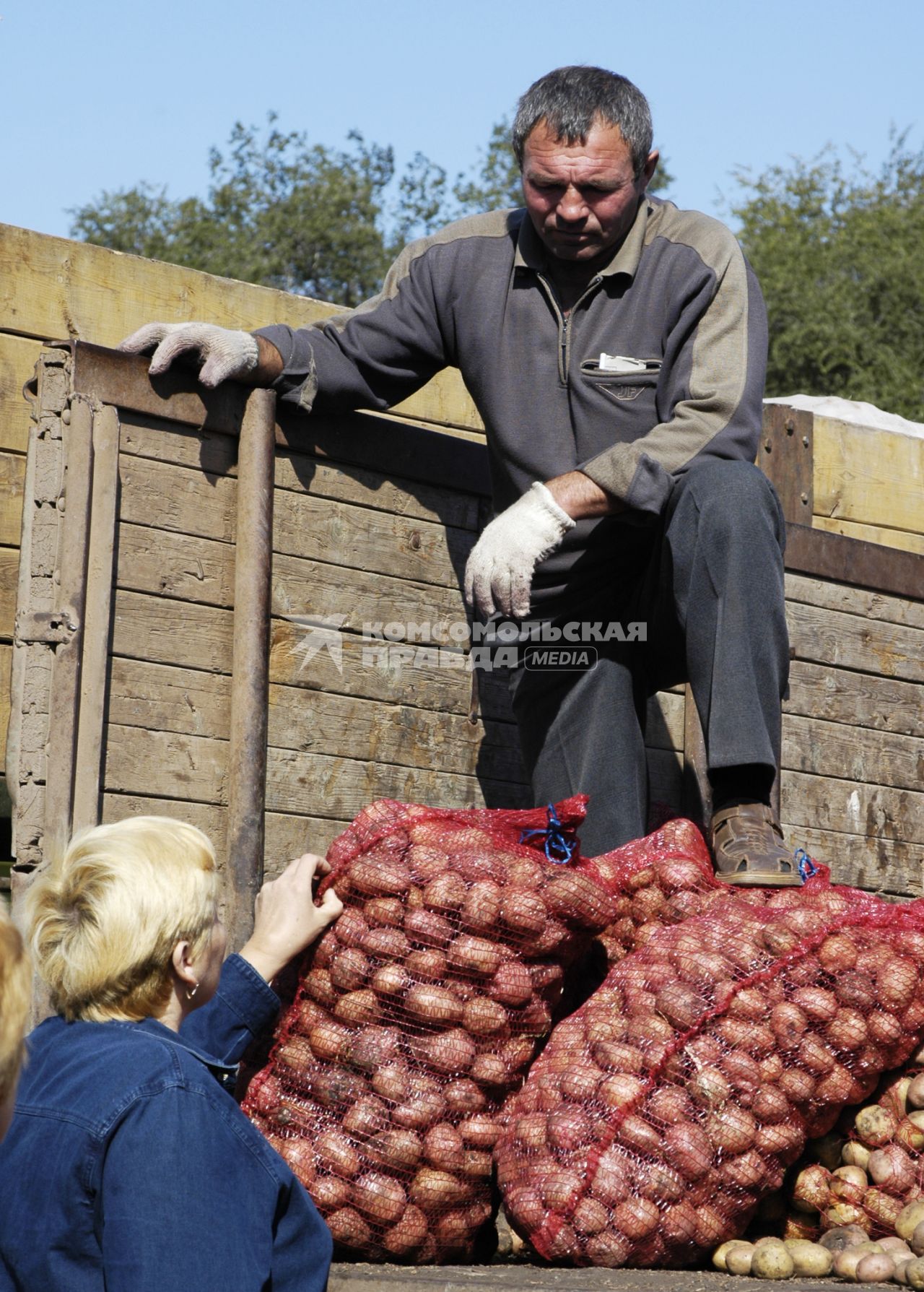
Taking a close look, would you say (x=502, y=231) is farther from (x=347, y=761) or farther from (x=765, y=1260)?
(x=765, y=1260)

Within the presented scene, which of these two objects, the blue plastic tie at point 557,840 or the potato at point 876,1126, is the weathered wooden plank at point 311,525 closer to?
the blue plastic tie at point 557,840

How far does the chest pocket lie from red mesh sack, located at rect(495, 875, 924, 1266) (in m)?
1.40

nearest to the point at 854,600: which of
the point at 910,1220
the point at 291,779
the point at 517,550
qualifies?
the point at 517,550

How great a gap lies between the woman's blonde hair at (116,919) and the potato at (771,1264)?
1076mm

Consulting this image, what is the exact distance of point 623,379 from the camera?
3762mm

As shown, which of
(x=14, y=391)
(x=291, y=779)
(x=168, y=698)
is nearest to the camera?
(x=168, y=698)

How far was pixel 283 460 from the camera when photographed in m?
3.72

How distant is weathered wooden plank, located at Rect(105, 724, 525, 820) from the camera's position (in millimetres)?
3352

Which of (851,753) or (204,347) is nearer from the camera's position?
(204,347)

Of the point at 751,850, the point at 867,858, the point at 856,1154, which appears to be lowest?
the point at 856,1154

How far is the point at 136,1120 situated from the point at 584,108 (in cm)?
268

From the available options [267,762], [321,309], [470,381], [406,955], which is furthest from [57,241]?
[406,955]

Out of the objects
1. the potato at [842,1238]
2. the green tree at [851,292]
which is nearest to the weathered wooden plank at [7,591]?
the potato at [842,1238]

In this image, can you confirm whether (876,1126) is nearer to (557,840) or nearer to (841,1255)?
(841,1255)
